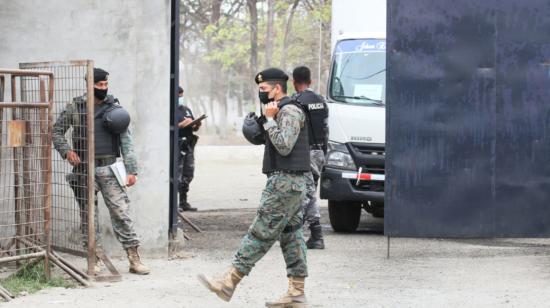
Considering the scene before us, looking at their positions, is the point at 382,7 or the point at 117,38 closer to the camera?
the point at 117,38

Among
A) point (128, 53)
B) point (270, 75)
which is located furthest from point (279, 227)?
point (128, 53)

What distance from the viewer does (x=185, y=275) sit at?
30.3 ft

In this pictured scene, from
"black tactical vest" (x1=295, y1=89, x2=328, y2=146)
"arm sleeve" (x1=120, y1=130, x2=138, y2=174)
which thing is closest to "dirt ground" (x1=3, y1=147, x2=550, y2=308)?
"arm sleeve" (x1=120, y1=130, x2=138, y2=174)

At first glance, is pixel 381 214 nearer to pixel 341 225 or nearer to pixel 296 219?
pixel 341 225

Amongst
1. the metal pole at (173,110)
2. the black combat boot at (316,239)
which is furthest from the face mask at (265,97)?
the black combat boot at (316,239)

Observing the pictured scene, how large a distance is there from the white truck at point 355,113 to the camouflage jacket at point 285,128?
4283mm

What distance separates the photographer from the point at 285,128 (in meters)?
7.57

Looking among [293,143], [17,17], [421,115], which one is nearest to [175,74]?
[17,17]

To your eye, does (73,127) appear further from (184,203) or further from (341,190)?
(184,203)

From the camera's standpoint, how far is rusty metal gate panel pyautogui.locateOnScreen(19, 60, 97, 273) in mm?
→ 8680

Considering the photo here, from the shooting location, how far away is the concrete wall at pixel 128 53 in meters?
9.75

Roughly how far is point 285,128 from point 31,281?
8.31 ft

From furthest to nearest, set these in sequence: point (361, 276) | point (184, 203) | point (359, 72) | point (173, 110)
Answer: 1. point (184, 203)
2. point (359, 72)
3. point (173, 110)
4. point (361, 276)

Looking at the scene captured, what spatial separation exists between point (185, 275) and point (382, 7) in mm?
4971
